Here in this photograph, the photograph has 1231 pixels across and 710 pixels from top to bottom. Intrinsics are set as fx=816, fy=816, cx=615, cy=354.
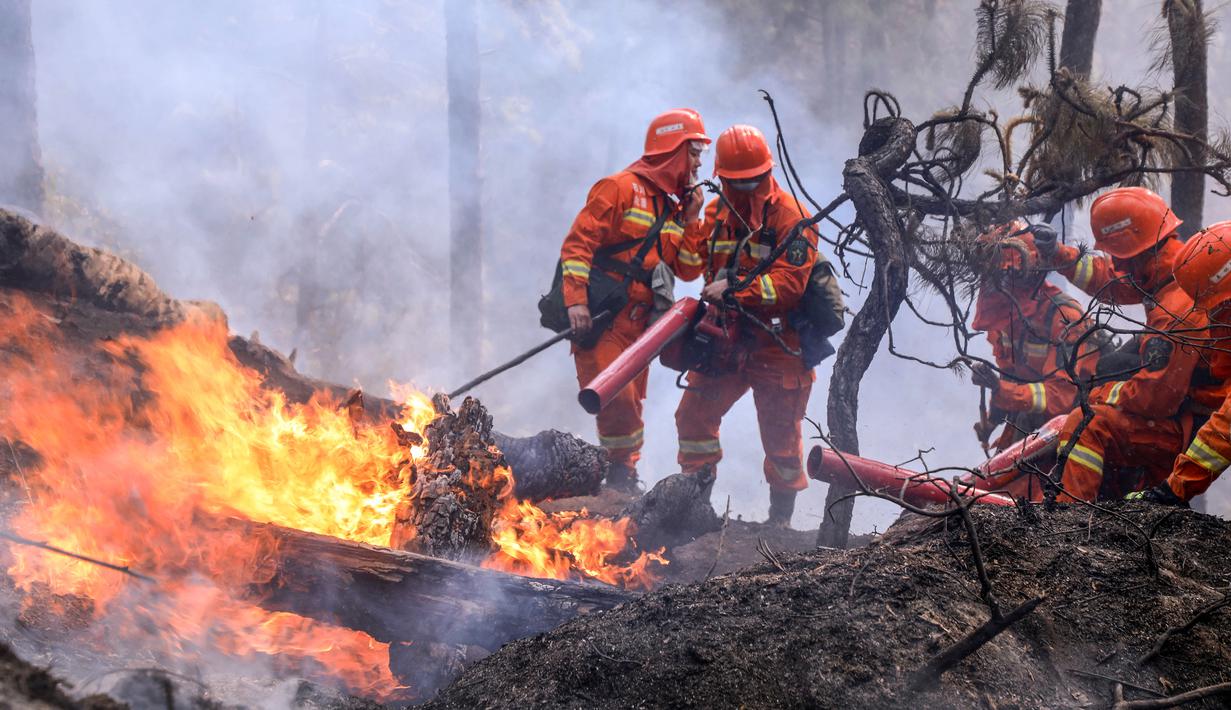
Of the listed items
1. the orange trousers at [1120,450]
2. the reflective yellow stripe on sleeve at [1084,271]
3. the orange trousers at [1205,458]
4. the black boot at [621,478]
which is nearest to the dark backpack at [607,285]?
the black boot at [621,478]

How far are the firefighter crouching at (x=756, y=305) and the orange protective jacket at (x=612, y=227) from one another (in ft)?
1.33

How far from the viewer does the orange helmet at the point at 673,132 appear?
19.7 feet

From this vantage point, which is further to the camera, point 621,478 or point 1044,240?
point 621,478

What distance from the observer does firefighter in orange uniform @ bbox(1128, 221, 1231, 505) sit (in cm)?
334

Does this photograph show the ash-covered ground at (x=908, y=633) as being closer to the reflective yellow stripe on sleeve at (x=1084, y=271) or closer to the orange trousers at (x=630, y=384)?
the orange trousers at (x=630, y=384)

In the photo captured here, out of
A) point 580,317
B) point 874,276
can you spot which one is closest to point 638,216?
point 580,317

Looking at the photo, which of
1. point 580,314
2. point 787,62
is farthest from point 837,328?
point 787,62

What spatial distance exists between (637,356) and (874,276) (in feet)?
4.84

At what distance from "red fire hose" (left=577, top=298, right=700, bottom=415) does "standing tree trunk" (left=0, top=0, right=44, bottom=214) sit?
5.21 meters

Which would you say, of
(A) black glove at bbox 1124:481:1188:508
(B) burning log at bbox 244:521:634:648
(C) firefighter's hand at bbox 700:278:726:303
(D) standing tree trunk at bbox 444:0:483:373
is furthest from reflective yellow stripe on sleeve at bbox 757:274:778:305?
(D) standing tree trunk at bbox 444:0:483:373

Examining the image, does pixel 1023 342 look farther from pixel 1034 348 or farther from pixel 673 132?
pixel 673 132

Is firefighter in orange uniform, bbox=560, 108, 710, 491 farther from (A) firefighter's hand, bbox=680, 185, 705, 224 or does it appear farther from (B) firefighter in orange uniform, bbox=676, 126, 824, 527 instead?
(B) firefighter in orange uniform, bbox=676, 126, 824, 527

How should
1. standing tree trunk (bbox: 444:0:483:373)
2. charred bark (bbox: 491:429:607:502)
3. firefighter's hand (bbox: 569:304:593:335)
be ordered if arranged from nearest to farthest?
charred bark (bbox: 491:429:607:502) → firefighter's hand (bbox: 569:304:593:335) → standing tree trunk (bbox: 444:0:483:373)

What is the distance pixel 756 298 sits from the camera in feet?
17.6
